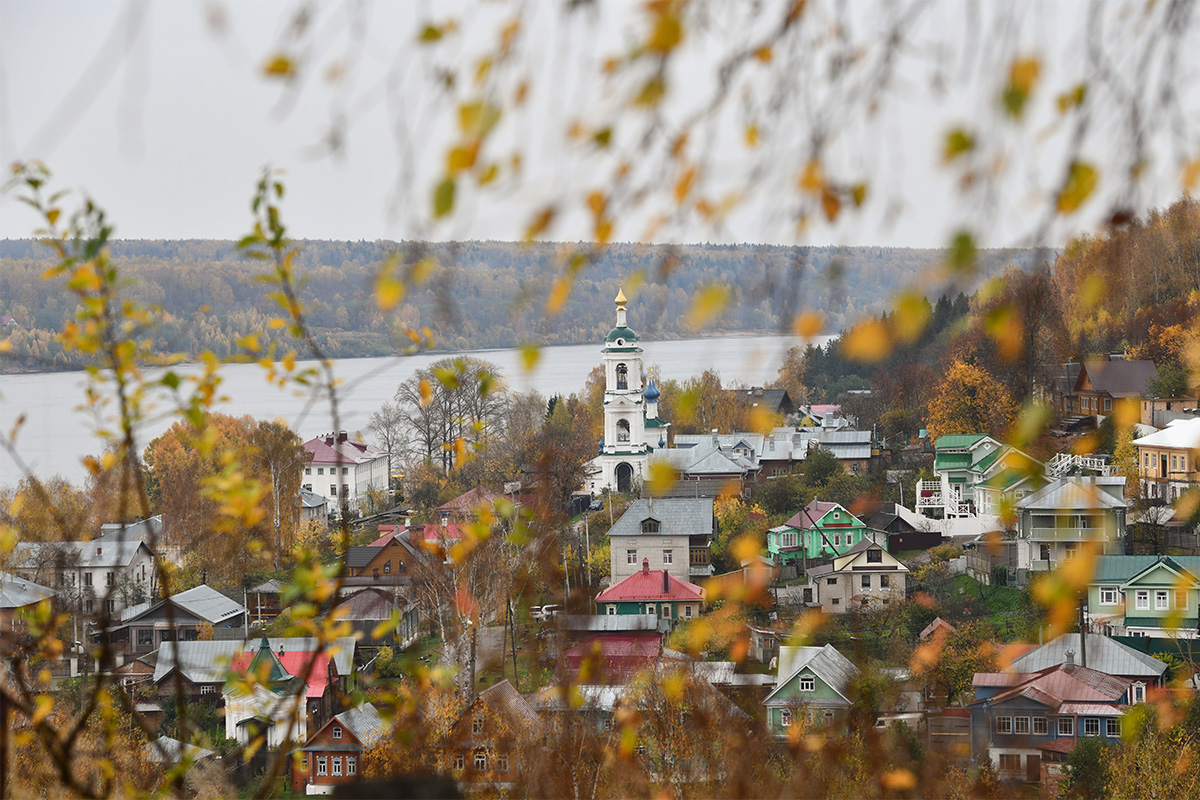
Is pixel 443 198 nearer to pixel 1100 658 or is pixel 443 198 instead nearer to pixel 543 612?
pixel 1100 658

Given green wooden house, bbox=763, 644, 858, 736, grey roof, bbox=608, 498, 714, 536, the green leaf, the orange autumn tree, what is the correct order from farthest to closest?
the orange autumn tree
grey roof, bbox=608, 498, 714, 536
green wooden house, bbox=763, 644, 858, 736
the green leaf

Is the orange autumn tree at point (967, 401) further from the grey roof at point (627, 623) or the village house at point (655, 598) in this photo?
the grey roof at point (627, 623)

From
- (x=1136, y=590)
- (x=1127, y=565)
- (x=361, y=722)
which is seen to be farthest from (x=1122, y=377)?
(x=361, y=722)

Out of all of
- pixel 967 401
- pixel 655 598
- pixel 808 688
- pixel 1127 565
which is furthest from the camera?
pixel 967 401

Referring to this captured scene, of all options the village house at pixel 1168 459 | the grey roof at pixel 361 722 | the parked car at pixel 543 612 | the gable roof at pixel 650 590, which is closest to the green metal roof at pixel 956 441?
the village house at pixel 1168 459

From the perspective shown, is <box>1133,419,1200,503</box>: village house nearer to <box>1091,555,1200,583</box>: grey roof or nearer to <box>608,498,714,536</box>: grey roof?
<box>1091,555,1200,583</box>: grey roof

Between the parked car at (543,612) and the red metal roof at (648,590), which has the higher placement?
the red metal roof at (648,590)

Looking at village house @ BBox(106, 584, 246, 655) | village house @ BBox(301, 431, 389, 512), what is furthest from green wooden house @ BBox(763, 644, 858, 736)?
village house @ BBox(301, 431, 389, 512)
